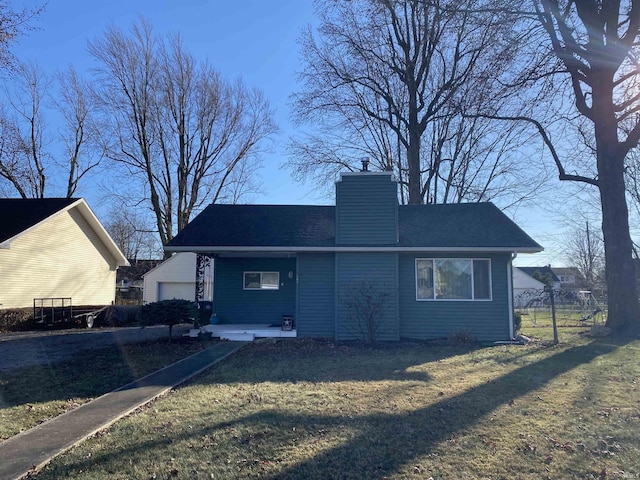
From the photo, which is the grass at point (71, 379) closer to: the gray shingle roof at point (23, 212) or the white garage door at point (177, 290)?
the gray shingle roof at point (23, 212)

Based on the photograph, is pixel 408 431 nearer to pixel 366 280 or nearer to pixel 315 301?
pixel 366 280

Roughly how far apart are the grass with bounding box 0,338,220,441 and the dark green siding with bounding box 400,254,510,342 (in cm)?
576

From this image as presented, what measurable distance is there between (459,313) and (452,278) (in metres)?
1.01

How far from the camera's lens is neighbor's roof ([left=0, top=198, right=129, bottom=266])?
18.1 meters

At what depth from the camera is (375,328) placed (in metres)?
12.3

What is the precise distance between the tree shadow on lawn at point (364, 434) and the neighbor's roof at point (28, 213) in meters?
16.1

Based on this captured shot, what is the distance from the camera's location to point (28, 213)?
19875 millimetres

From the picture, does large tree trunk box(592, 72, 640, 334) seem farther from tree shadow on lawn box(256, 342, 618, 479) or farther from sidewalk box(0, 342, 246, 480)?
sidewalk box(0, 342, 246, 480)

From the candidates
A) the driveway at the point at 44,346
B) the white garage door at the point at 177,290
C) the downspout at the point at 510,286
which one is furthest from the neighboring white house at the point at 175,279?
the downspout at the point at 510,286

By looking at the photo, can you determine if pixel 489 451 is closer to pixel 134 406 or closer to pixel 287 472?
pixel 287 472

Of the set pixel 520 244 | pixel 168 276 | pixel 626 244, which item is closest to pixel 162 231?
pixel 168 276

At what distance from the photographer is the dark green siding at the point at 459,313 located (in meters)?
12.7

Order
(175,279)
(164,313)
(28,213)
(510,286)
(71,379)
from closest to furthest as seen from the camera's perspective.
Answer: (71,379), (164,313), (510,286), (28,213), (175,279)

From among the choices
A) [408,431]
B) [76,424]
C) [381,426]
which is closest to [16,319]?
[76,424]
